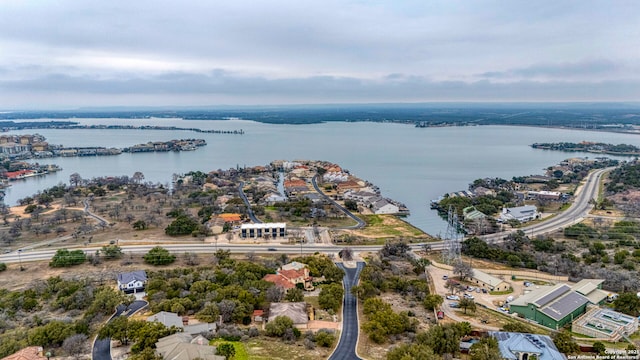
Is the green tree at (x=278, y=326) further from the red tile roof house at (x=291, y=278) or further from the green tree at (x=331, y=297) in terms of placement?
the red tile roof house at (x=291, y=278)

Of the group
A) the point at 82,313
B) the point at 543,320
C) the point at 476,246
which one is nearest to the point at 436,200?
the point at 476,246

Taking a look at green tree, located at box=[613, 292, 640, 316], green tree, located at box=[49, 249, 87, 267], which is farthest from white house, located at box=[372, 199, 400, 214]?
green tree, located at box=[49, 249, 87, 267]

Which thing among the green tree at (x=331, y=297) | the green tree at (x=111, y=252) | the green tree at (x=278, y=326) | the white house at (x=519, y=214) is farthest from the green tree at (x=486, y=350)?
the white house at (x=519, y=214)

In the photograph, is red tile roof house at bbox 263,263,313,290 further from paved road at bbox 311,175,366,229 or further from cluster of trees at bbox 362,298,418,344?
paved road at bbox 311,175,366,229

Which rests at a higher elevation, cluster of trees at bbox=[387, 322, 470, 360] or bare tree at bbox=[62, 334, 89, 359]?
cluster of trees at bbox=[387, 322, 470, 360]

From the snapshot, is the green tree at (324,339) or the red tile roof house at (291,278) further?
the red tile roof house at (291,278)

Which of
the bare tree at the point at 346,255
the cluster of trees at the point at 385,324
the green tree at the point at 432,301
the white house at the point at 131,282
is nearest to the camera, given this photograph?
the cluster of trees at the point at 385,324
